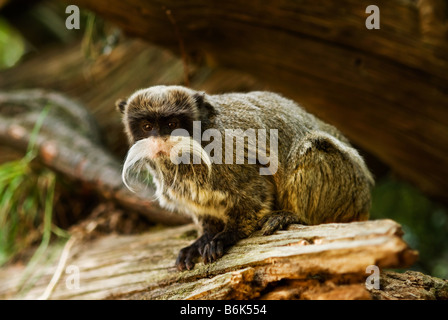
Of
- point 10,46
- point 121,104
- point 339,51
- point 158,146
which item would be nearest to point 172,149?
point 158,146

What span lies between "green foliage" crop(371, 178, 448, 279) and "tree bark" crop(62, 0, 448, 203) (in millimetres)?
819

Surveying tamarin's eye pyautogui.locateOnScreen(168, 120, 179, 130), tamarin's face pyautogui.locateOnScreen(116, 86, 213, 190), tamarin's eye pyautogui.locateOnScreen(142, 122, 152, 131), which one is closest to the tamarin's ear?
tamarin's face pyautogui.locateOnScreen(116, 86, 213, 190)

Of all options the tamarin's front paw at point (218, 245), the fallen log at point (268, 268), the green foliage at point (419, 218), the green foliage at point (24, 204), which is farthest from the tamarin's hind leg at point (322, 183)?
the green foliage at point (24, 204)

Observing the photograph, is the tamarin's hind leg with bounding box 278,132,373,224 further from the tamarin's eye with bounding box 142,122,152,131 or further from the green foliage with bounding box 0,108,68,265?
the green foliage with bounding box 0,108,68,265

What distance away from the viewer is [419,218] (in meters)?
5.56

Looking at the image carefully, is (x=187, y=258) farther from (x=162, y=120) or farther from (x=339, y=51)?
(x=339, y=51)

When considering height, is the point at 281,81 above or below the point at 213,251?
above

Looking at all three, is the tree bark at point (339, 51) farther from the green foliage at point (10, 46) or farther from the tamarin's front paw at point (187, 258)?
the green foliage at point (10, 46)

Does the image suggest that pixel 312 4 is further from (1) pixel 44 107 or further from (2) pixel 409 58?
(1) pixel 44 107

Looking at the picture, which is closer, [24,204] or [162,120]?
[162,120]

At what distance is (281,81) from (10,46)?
20.2 feet

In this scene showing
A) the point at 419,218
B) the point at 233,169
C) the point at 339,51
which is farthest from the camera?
the point at 419,218

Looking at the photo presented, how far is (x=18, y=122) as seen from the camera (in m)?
5.58

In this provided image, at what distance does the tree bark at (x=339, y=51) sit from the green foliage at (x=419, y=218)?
0.82 metres
